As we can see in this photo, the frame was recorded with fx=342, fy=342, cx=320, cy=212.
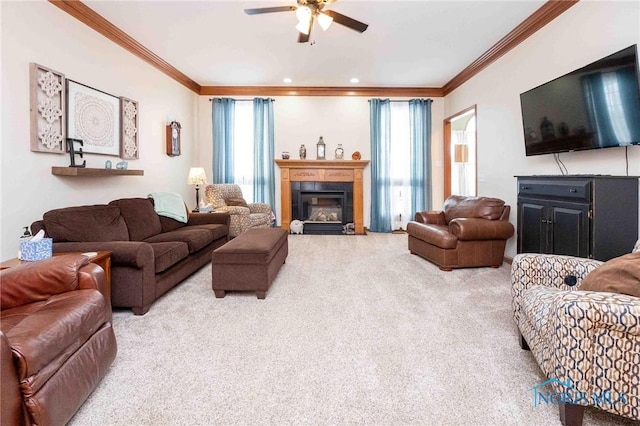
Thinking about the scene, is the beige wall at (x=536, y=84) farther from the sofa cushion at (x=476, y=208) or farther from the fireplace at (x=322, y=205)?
the fireplace at (x=322, y=205)

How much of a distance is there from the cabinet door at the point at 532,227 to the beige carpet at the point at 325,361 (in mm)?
481

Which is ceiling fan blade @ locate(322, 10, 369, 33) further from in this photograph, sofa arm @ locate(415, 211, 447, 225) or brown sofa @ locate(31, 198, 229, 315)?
sofa arm @ locate(415, 211, 447, 225)

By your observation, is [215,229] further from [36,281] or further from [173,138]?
[36,281]

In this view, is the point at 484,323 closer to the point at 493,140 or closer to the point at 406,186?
the point at 493,140

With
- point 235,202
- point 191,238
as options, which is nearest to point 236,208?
point 235,202

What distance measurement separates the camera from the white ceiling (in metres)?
3.62

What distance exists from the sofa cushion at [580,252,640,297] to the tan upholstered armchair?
15.9ft

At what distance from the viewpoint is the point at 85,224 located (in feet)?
9.91

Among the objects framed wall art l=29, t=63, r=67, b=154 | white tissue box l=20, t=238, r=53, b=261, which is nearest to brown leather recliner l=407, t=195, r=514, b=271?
white tissue box l=20, t=238, r=53, b=261

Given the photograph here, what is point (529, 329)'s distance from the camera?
1.89 m

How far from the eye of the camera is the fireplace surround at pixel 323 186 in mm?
6863

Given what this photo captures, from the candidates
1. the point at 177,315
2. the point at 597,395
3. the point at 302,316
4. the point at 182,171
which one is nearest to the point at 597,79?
the point at 597,395

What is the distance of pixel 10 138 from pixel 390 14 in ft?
12.4

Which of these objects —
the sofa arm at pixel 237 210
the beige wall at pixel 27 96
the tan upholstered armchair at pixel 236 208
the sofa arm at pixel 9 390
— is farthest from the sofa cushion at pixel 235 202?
the sofa arm at pixel 9 390
